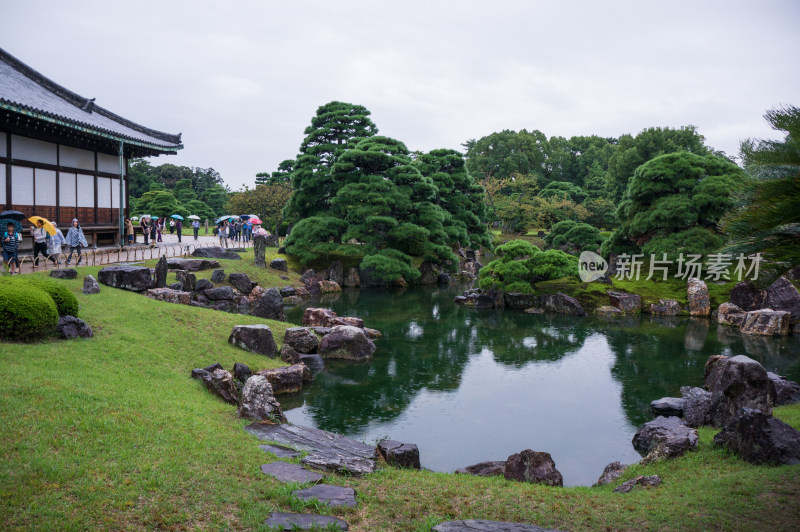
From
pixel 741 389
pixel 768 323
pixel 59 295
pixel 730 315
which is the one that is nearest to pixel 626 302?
pixel 730 315

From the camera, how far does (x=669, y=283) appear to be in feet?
83.2

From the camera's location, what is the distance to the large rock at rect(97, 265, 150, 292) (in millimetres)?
17797

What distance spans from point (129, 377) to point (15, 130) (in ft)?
55.8

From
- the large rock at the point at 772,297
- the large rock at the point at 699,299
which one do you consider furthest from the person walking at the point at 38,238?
the large rock at the point at 772,297

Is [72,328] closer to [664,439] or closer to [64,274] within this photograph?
[64,274]

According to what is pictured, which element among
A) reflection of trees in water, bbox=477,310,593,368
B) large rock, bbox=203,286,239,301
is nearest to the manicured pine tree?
large rock, bbox=203,286,239,301

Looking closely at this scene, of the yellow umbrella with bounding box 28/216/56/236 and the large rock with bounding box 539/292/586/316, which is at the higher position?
the yellow umbrella with bounding box 28/216/56/236

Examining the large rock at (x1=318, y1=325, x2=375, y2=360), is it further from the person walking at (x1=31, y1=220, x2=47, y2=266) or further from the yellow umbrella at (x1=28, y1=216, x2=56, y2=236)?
the person walking at (x1=31, y1=220, x2=47, y2=266)

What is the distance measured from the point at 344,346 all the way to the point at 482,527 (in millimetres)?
10799

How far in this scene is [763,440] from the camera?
7598 mm


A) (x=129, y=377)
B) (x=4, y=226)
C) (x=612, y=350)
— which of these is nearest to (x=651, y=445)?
(x=612, y=350)

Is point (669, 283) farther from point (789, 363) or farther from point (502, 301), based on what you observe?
point (789, 363)

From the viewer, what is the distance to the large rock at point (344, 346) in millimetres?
15805

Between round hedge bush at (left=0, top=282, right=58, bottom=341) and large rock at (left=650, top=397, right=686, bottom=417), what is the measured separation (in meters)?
12.7
